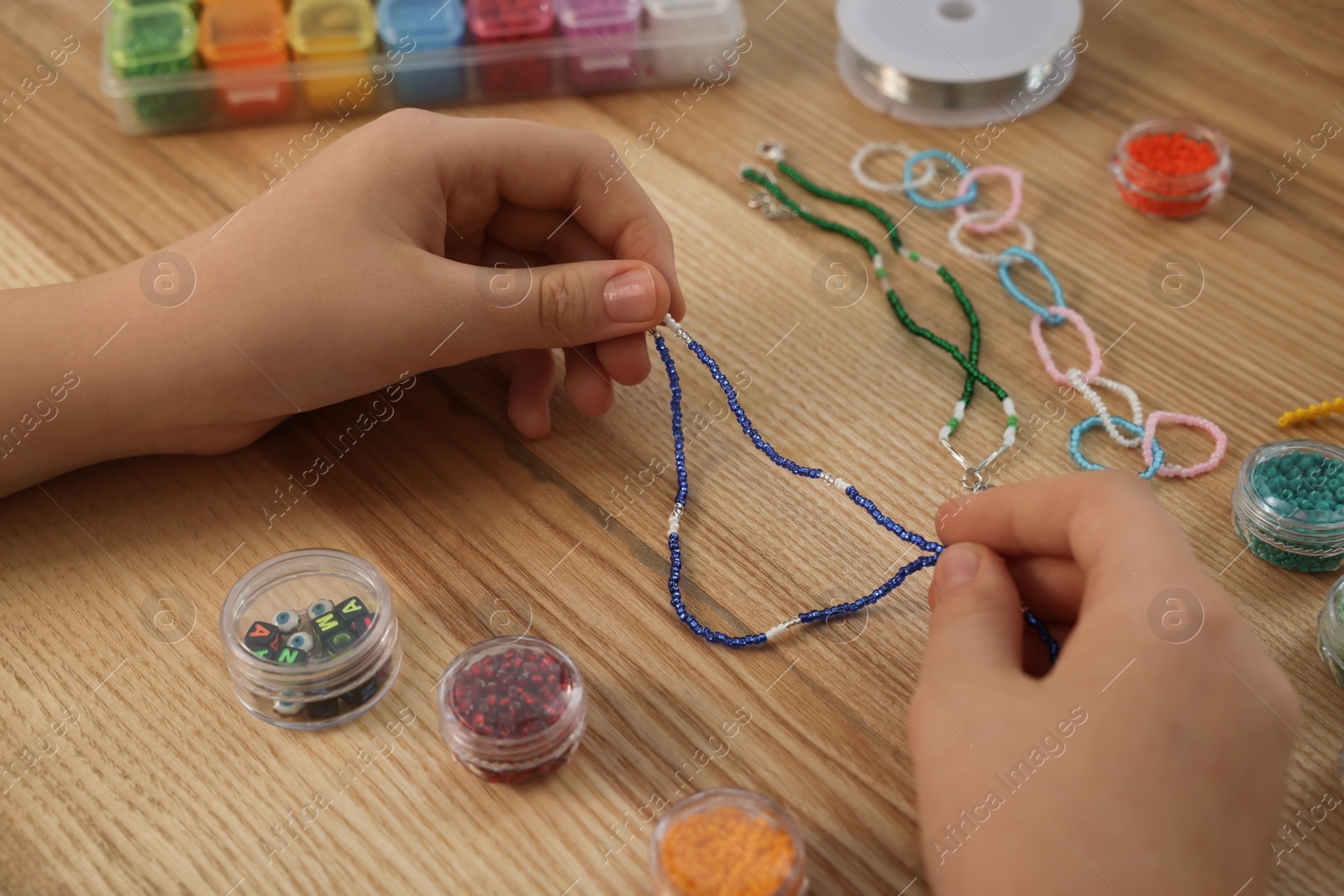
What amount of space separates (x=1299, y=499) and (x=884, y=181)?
56 cm

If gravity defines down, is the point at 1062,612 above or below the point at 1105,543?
below

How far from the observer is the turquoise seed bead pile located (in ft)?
3.04

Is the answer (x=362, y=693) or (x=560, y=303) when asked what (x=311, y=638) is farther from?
(x=560, y=303)

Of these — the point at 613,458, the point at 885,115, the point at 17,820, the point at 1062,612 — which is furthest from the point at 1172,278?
the point at 17,820

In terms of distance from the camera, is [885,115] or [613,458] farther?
[885,115]

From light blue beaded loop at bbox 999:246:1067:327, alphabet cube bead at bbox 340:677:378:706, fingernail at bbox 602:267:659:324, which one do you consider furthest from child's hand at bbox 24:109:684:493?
light blue beaded loop at bbox 999:246:1067:327

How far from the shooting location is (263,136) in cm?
135

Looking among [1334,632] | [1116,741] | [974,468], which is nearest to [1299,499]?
[1334,632]

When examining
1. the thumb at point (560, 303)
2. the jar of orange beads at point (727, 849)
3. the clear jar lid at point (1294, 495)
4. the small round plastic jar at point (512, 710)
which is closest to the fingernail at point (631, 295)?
the thumb at point (560, 303)

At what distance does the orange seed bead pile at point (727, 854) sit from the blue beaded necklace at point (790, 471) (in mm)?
163

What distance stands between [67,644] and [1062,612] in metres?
0.77

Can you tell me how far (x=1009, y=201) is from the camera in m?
1.27

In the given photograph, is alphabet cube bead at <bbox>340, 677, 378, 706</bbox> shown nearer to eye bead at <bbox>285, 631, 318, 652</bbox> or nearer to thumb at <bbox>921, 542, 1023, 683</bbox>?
eye bead at <bbox>285, 631, 318, 652</bbox>

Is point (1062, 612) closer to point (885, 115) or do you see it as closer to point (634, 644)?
point (634, 644)
